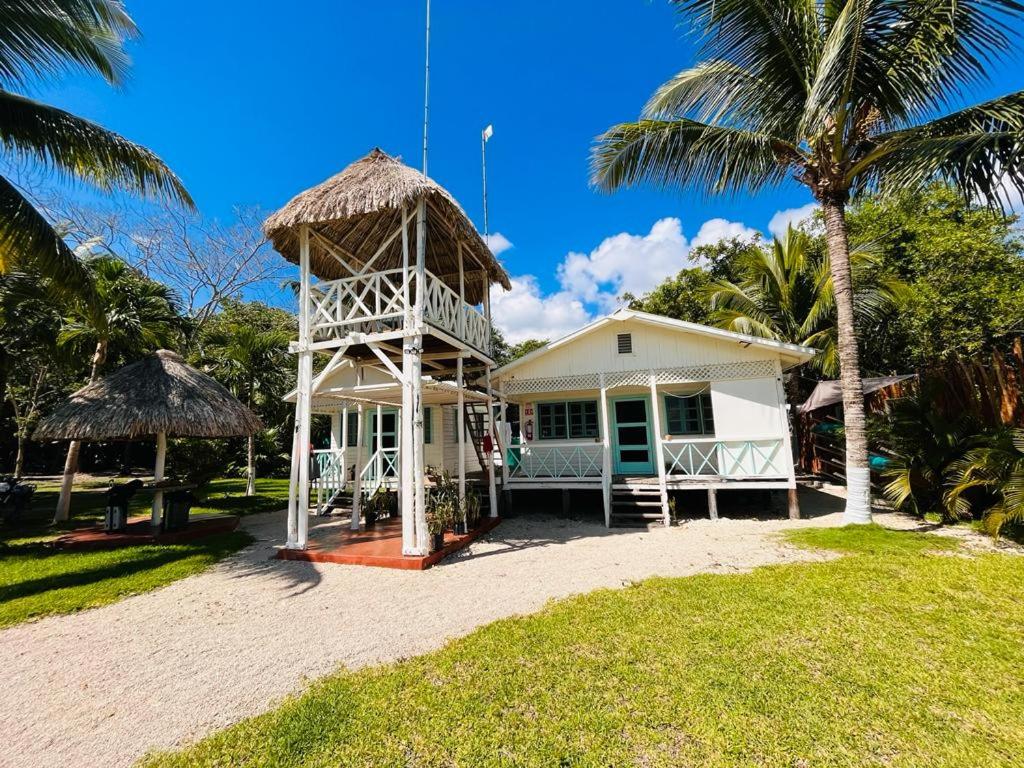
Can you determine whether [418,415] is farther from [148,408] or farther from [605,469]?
[148,408]

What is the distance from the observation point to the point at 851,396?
7.54 m

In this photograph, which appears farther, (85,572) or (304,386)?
(304,386)

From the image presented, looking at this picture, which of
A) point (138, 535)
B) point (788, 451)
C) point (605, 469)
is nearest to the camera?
point (138, 535)

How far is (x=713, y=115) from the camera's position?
27.1 feet

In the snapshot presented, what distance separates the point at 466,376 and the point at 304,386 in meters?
6.00

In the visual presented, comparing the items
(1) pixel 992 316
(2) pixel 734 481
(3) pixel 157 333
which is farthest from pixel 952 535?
(3) pixel 157 333

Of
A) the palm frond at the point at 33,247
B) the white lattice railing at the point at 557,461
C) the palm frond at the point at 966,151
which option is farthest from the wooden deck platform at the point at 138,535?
the palm frond at the point at 966,151

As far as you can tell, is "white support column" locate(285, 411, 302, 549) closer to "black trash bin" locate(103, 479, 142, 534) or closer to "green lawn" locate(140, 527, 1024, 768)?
"black trash bin" locate(103, 479, 142, 534)

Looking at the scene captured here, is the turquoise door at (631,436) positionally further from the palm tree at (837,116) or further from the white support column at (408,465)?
the white support column at (408,465)

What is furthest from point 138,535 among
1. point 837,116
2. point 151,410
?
point 837,116

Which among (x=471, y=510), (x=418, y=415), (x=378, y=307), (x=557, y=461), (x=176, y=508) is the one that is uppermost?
(x=378, y=307)

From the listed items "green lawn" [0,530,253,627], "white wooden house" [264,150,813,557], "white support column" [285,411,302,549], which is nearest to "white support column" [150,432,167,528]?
"green lawn" [0,530,253,627]

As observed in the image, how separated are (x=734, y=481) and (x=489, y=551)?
5.61 metres

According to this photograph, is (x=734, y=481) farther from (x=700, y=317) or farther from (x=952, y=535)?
(x=700, y=317)
